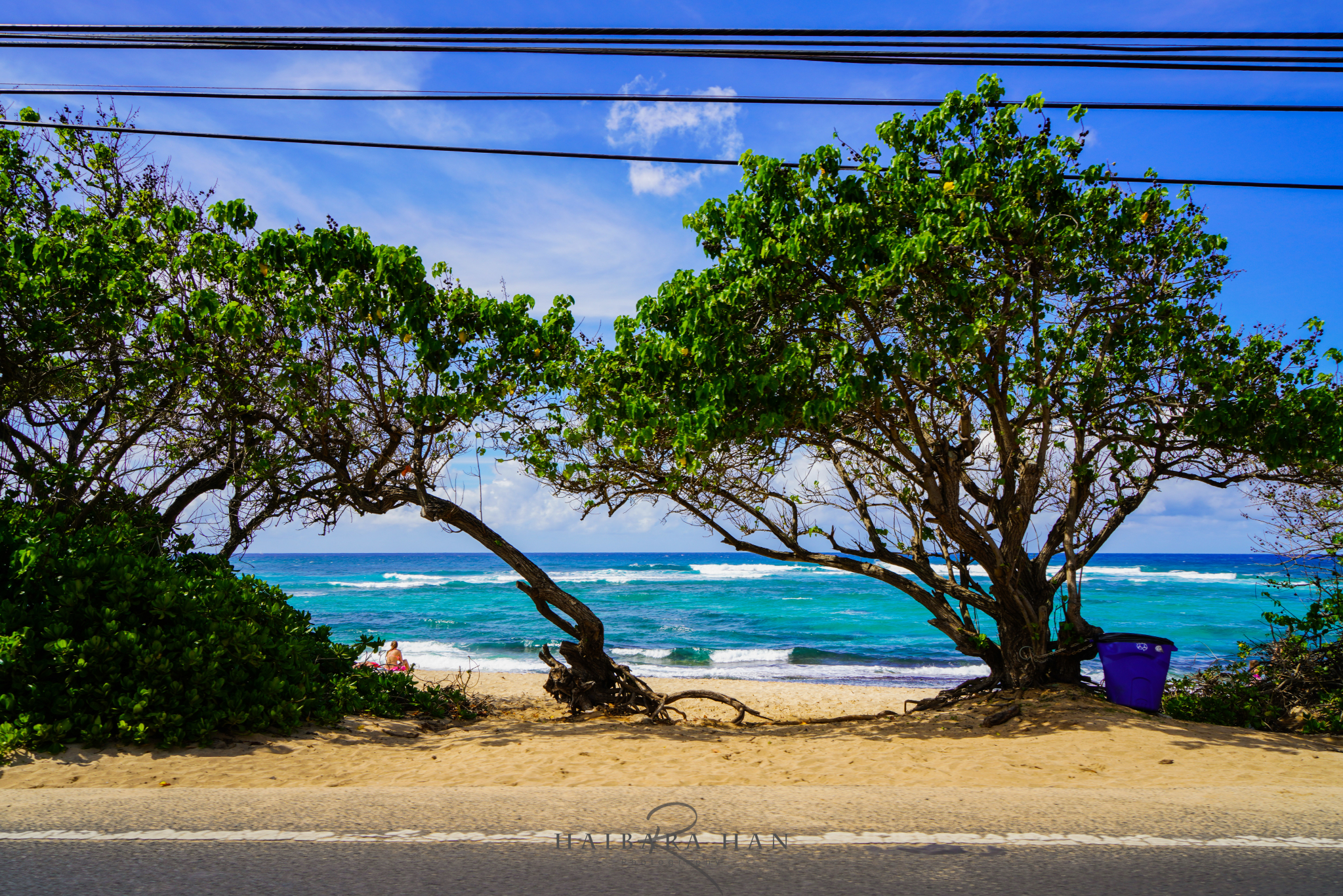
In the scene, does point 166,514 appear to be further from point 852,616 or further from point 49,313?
point 852,616

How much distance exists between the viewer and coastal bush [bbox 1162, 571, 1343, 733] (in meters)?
9.09

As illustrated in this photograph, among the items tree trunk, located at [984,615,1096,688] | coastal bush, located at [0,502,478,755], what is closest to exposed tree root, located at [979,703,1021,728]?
tree trunk, located at [984,615,1096,688]

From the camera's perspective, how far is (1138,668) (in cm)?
914

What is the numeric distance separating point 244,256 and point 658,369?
5146mm

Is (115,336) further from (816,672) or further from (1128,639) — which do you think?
(816,672)

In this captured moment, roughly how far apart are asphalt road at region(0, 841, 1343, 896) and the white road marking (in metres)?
0.08

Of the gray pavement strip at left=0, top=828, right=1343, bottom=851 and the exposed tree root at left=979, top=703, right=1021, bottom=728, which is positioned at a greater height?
the gray pavement strip at left=0, top=828, right=1343, bottom=851

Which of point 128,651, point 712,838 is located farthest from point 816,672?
point 712,838

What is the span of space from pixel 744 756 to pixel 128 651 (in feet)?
19.2

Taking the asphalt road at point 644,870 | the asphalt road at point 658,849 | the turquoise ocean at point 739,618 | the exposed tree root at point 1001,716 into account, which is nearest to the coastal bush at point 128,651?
the asphalt road at point 658,849

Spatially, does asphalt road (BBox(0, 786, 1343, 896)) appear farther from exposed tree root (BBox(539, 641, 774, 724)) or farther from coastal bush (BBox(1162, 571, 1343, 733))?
exposed tree root (BBox(539, 641, 774, 724))

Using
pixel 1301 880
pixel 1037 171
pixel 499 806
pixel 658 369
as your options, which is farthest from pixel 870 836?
pixel 1037 171

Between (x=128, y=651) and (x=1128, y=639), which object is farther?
(x=1128, y=639)

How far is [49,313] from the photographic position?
840cm
